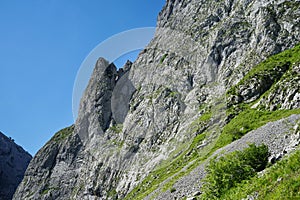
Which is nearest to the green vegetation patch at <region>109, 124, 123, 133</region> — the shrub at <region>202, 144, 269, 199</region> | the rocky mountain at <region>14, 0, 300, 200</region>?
the rocky mountain at <region>14, 0, 300, 200</region>

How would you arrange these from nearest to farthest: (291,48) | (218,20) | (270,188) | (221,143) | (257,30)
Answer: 1. (270,188)
2. (221,143)
3. (291,48)
4. (257,30)
5. (218,20)

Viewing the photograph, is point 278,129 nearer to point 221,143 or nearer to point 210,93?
point 221,143

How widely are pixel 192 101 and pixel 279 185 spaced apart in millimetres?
110486

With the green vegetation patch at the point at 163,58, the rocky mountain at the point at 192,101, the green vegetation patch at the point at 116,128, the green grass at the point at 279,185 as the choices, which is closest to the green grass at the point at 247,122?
the rocky mountain at the point at 192,101

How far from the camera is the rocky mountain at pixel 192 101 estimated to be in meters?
70.1

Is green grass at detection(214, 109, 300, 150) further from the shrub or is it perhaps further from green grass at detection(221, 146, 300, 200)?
green grass at detection(221, 146, 300, 200)

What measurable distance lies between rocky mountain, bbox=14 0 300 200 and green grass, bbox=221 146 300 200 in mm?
16029

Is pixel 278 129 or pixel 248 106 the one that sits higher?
pixel 248 106

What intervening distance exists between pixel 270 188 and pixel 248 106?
69166 mm

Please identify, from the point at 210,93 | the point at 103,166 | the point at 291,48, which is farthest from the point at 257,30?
the point at 103,166

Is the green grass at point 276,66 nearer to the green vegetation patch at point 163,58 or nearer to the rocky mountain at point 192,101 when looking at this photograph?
the rocky mountain at point 192,101

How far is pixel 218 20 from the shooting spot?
154625mm

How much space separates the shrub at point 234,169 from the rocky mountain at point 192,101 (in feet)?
26.8

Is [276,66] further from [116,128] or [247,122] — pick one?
[116,128]
